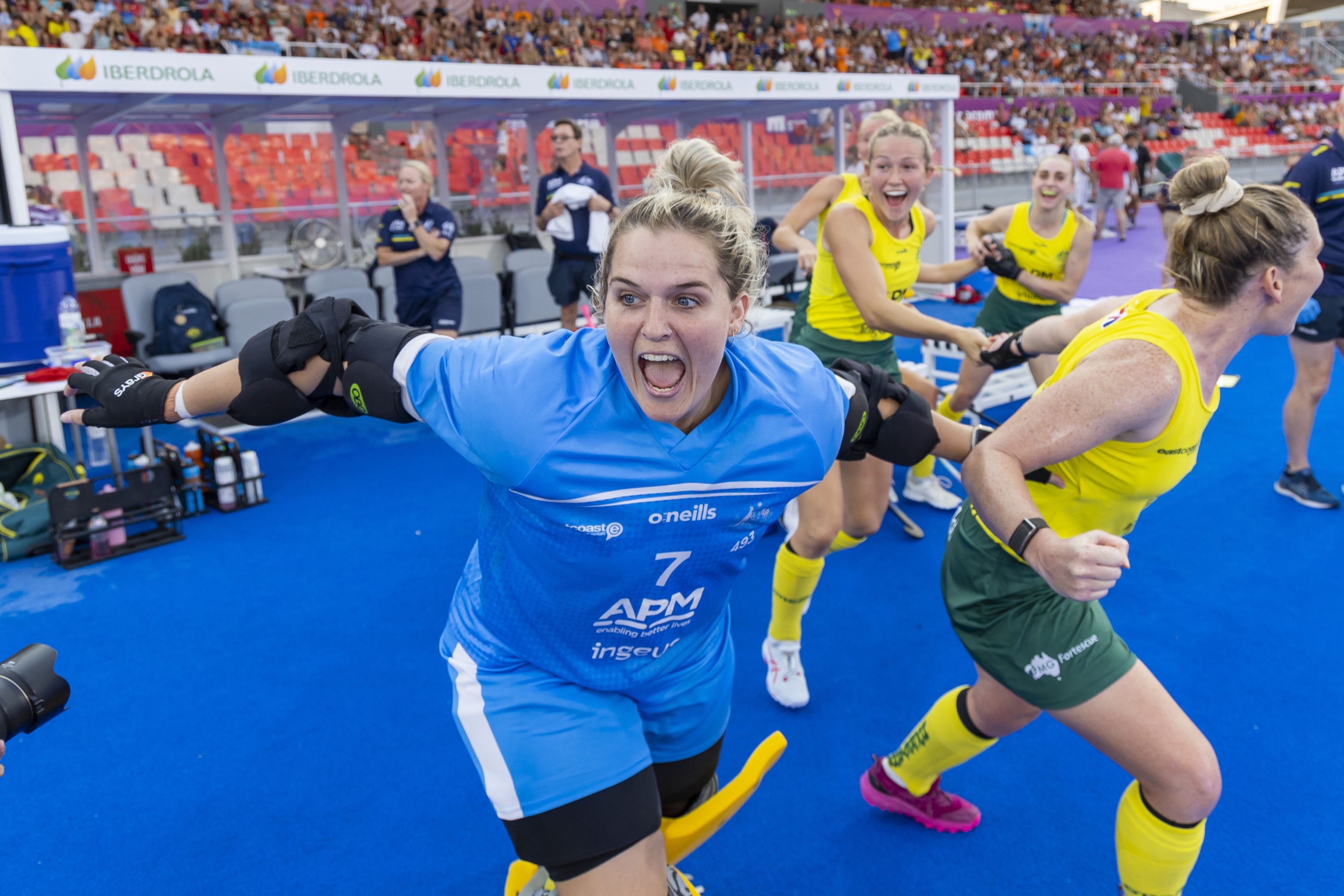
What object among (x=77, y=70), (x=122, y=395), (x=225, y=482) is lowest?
(x=225, y=482)

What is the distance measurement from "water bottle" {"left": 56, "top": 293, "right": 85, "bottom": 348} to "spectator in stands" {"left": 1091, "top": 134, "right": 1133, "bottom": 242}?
14.9 m

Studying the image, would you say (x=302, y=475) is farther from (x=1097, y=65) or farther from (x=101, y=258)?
(x=1097, y=65)

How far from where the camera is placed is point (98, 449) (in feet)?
20.0

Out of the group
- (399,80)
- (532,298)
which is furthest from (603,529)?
(532,298)

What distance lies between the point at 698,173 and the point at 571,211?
5.69 metres

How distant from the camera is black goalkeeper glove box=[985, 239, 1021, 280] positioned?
4.16 metres

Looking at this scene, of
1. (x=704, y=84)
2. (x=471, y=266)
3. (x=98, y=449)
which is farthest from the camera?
(x=704, y=84)

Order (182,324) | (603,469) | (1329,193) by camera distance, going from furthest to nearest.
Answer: (182,324) < (1329,193) < (603,469)

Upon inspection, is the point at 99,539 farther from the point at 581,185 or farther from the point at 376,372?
the point at 581,185

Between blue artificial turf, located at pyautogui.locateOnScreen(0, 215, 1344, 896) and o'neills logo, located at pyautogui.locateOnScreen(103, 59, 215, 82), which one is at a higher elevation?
o'neills logo, located at pyautogui.locateOnScreen(103, 59, 215, 82)

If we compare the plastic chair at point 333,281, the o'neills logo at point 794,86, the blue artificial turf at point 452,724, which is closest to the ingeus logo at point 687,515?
the blue artificial turf at point 452,724

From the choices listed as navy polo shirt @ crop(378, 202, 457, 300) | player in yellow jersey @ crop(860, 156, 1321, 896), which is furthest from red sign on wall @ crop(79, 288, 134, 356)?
player in yellow jersey @ crop(860, 156, 1321, 896)

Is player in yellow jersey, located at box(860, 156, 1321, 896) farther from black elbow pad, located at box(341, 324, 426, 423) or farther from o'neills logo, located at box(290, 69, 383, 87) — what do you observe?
o'neills logo, located at box(290, 69, 383, 87)

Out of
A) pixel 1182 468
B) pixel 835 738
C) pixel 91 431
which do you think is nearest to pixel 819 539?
pixel 835 738
